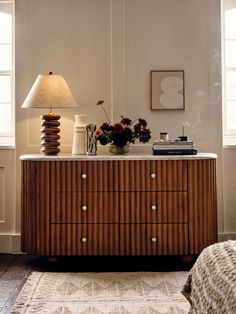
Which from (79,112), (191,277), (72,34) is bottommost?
(191,277)

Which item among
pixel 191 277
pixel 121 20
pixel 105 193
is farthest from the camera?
pixel 121 20

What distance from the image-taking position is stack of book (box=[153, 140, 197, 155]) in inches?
121

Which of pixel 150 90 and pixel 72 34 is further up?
pixel 72 34

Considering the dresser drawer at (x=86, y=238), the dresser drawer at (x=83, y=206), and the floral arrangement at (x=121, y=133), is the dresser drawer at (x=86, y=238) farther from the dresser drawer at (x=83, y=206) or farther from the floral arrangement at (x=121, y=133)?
the floral arrangement at (x=121, y=133)

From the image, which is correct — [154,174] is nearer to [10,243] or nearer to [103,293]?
[103,293]

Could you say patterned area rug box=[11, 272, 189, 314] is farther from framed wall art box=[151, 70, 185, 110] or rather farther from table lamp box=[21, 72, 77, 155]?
framed wall art box=[151, 70, 185, 110]

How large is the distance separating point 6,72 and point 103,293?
2065 mm

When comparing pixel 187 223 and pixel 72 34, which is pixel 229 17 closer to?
pixel 72 34

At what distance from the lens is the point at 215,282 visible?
1.36 m

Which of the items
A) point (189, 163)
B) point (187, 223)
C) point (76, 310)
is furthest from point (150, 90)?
point (76, 310)

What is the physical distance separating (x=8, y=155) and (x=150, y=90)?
1.25 meters

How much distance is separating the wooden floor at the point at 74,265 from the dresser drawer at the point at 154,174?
1.86 ft

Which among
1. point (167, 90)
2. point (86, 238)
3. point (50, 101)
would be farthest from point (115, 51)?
point (86, 238)

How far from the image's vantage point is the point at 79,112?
3.50 metres
